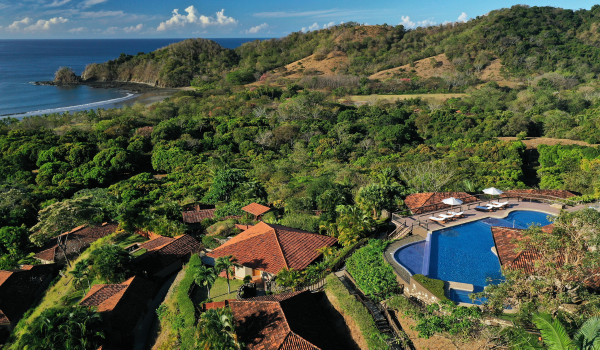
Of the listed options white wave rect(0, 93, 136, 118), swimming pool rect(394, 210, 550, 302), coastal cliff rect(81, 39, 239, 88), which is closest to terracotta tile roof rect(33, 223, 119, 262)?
swimming pool rect(394, 210, 550, 302)

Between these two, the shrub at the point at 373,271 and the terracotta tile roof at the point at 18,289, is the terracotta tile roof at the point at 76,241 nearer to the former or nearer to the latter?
the terracotta tile roof at the point at 18,289

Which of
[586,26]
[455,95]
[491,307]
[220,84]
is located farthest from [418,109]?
[586,26]

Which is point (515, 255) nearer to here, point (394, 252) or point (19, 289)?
point (394, 252)

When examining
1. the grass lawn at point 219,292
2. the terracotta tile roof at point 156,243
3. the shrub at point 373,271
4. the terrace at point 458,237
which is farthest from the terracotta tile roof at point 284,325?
the terracotta tile roof at point 156,243

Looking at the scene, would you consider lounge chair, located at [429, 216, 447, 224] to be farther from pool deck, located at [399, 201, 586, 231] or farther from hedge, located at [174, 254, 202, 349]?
hedge, located at [174, 254, 202, 349]

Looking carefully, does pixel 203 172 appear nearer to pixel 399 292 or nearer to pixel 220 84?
pixel 399 292
